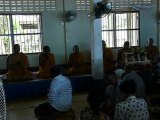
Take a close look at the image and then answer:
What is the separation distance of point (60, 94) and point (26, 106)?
2066mm

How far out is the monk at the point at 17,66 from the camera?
26.1 feet

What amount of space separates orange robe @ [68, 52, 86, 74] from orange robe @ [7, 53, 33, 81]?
4.35 ft

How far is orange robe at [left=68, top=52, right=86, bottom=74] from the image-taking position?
9000 millimetres

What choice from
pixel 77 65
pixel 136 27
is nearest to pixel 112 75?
pixel 77 65

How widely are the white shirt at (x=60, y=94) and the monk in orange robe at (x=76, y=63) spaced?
12.6 ft

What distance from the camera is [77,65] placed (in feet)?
30.0

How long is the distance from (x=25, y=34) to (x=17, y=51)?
0.79 m

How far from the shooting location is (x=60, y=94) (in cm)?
499

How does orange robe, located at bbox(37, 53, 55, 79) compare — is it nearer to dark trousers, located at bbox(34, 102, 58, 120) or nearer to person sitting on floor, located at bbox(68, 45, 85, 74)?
person sitting on floor, located at bbox(68, 45, 85, 74)

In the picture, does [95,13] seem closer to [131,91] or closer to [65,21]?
[65,21]

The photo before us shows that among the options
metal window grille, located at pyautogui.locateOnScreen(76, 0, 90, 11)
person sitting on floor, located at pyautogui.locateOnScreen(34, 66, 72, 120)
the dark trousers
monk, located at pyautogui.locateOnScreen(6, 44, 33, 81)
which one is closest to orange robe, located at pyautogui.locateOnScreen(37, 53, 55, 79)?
monk, located at pyautogui.locateOnScreen(6, 44, 33, 81)

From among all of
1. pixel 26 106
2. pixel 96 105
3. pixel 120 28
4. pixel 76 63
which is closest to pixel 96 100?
pixel 96 105

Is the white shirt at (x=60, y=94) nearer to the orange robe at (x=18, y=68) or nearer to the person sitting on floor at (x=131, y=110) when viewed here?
the person sitting on floor at (x=131, y=110)

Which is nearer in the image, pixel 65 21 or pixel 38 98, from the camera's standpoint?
pixel 38 98
